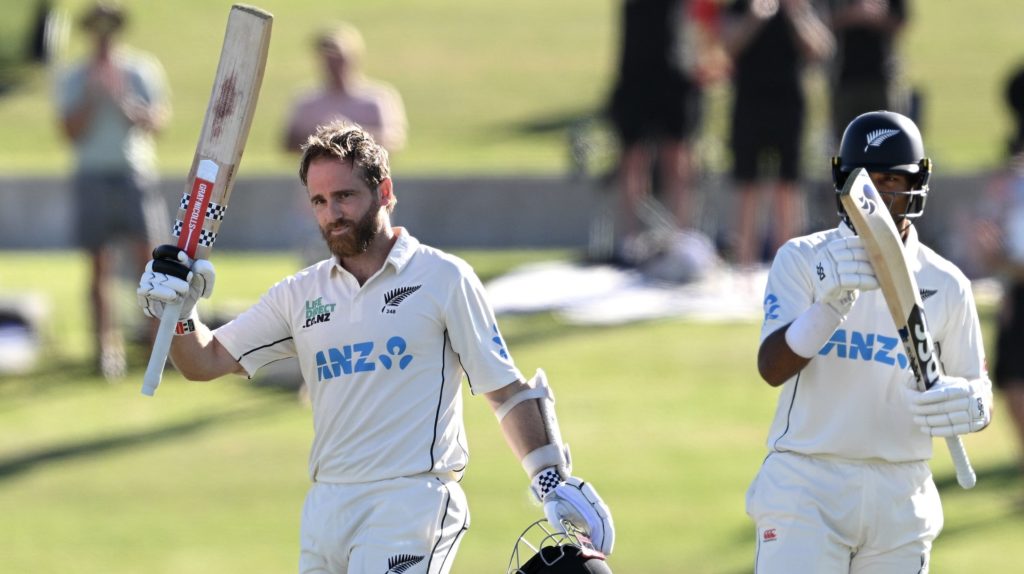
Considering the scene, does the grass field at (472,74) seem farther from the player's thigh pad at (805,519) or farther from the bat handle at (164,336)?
the bat handle at (164,336)

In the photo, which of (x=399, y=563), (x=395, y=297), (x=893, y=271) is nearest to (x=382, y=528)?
(x=399, y=563)

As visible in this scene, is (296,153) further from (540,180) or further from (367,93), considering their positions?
(540,180)

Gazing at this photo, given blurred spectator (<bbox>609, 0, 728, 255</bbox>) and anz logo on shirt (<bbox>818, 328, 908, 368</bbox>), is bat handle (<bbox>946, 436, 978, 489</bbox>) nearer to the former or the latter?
anz logo on shirt (<bbox>818, 328, 908, 368</bbox>)

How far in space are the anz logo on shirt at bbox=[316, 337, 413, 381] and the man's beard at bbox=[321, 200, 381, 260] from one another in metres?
0.27

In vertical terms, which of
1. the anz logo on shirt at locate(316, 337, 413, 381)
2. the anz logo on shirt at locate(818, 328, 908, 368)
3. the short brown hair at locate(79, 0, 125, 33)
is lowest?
the anz logo on shirt at locate(818, 328, 908, 368)

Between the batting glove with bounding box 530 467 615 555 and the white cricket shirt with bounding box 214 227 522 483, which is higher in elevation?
the white cricket shirt with bounding box 214 227 522 483

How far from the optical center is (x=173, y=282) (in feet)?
17.2

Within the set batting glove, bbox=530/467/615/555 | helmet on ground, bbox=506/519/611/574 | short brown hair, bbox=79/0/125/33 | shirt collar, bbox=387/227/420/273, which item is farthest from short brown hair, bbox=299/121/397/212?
short brown hair, bbox=79/0/125/33

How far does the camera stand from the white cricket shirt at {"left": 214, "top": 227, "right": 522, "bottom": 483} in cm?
524

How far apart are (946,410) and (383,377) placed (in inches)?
60.6

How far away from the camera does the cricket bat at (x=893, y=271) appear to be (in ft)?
16.5

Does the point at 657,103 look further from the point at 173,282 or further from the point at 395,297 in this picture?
the point at 173,282

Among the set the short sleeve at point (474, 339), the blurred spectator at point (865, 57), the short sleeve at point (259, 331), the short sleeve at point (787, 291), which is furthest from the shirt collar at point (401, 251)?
the blurred spectator at point (865, 57)

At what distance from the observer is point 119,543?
31.0ft
